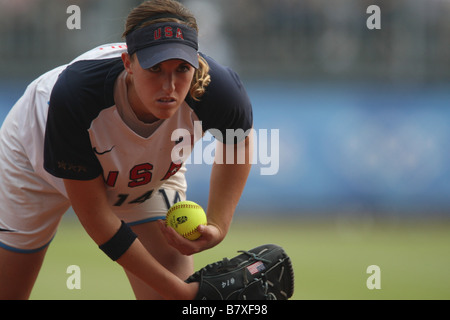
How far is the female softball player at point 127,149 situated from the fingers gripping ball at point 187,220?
7 centimetres

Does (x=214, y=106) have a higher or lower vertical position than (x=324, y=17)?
lower

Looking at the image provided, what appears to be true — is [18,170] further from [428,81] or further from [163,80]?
[428,81]

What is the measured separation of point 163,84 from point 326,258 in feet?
17.5

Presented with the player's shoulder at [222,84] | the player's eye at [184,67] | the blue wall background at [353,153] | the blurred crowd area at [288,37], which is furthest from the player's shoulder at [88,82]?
the blurred crowd area at [288,37]

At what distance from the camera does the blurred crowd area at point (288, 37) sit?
10.7 metres

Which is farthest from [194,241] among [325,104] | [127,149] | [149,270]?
[325,104]

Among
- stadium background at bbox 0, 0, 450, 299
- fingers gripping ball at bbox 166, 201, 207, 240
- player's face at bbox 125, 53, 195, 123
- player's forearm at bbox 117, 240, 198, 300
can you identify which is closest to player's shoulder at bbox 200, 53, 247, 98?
player's face at bbox 125, 53, 195, 123

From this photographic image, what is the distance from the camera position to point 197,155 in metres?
9.69

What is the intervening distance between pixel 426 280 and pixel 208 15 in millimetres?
5937

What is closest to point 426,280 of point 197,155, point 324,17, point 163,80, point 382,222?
point 382,222

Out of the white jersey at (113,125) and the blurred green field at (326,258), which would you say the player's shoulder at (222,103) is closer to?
the white jersey at (113,125)

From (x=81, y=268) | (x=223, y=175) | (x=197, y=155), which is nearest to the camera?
(x=223, y=175)

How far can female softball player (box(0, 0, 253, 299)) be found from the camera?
328 centimetres

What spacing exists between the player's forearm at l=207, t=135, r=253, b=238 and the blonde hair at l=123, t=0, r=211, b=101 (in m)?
0.64
